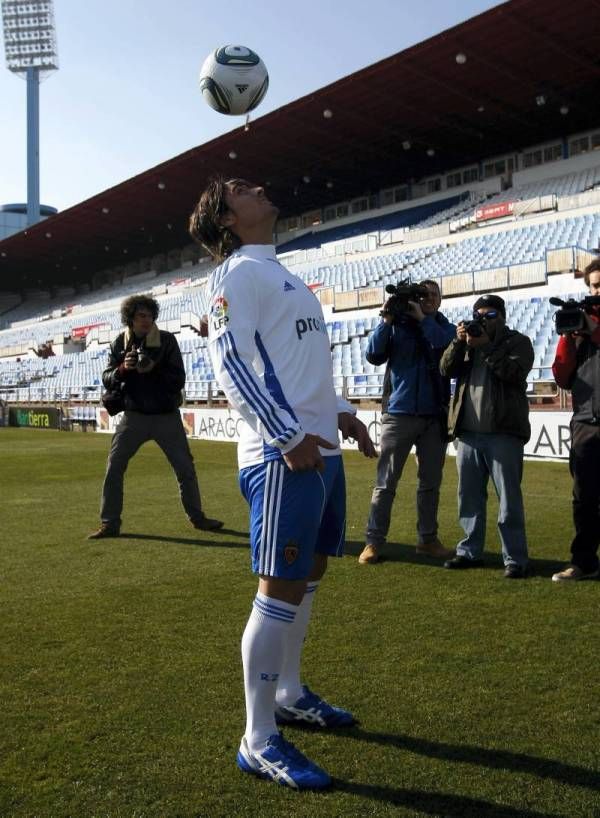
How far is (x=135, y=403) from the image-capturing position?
6359 millimetres

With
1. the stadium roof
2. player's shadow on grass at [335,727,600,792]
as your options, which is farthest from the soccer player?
the stadium roof

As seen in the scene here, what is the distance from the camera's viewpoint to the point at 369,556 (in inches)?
205

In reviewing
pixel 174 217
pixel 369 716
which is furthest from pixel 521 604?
pixel 174 217

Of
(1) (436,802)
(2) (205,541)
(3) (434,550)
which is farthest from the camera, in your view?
(2) (205,541)

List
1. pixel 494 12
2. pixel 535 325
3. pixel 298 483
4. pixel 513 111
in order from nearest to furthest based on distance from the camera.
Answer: pixel 298 483 < pixel 535 325 < pixel 494 12 < pixel 513 111

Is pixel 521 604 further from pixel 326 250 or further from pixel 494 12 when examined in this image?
pixel 326 250

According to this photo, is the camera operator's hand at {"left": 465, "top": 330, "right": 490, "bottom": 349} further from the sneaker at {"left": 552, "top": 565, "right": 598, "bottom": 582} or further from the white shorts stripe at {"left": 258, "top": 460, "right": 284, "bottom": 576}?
the white shorts stripe at {"left": 258, "top": 460, "right": 284, "bottom": 576}

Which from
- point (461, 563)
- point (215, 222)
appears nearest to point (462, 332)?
point (461, 563)

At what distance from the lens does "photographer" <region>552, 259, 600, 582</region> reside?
463 centimetres

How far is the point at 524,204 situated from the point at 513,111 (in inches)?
214

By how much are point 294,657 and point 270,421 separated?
997 millimetres

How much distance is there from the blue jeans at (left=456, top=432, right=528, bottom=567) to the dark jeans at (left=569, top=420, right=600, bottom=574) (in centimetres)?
33

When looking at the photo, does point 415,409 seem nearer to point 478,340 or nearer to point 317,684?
point 478,340

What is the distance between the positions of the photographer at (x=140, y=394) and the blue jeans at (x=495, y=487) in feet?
8.01
